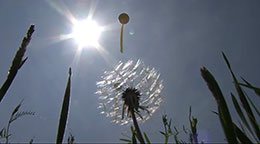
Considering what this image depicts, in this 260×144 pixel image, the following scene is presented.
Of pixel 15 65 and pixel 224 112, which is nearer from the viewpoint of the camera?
pixel 224 112

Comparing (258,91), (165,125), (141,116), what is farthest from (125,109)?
(258,91)

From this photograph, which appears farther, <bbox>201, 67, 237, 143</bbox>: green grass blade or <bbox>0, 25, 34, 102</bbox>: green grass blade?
<bbox>0, 25, 34, 102</bbox>: green grass blade

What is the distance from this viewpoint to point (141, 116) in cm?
629

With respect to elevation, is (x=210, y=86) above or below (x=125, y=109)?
below

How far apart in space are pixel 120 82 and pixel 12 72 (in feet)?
19.8

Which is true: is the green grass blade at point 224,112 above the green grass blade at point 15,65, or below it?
below

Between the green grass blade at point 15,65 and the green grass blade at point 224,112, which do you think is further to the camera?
the green grass blade at point 15,65

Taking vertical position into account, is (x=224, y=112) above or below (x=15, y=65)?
below

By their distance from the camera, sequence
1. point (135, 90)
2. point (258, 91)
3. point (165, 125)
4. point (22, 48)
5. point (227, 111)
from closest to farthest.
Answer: point (227, 111), point (22, 48), point (258, 91), point (165, 125), point (135, 90)

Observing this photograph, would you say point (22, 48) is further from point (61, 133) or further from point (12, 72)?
point (61, 133)

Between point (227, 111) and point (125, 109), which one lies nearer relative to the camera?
point (227, 111)

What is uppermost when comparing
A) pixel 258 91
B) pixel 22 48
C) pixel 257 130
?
pixel 22 48

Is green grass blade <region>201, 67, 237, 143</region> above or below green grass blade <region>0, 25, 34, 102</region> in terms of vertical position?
below

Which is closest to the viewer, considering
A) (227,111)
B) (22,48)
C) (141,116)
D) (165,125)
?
(227,111)
